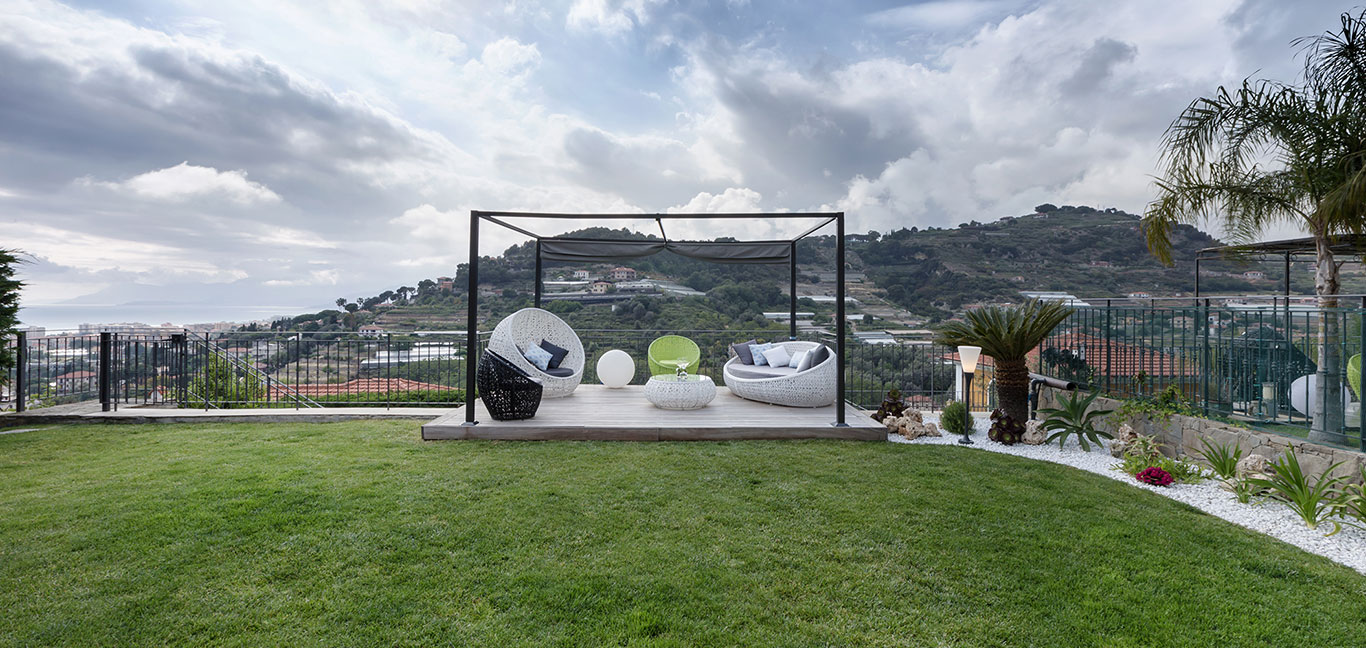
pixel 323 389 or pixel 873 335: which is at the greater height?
pixel 873 335

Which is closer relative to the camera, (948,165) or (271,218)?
(271,218)

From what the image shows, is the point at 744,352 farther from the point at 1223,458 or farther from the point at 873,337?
the point at 1223,458

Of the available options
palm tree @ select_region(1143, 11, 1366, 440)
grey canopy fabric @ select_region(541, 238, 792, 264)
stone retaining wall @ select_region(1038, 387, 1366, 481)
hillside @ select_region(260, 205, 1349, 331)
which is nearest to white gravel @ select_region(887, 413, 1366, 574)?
stone retaining wall @ select_region(1038, 387, 1366, 481)

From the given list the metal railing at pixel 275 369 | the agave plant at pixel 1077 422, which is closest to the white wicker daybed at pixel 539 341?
the metal railing at pixel 275 369

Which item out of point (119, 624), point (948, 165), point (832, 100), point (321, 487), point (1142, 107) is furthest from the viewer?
point (948, 165)

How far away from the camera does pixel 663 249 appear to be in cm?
784

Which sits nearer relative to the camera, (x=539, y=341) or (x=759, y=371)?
(x=759, y=371)

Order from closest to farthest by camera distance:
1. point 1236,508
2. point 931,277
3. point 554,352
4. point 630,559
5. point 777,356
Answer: point 630,559
point 1236,508
point 554,352
point 777,356
point 931,277

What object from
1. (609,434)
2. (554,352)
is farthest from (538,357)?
(609,434)

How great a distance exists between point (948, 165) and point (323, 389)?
15.6m

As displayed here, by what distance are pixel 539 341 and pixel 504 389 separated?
7.62 ft

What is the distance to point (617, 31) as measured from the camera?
10.0 meters

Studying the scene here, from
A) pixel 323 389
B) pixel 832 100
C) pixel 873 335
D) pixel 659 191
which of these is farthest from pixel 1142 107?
pixel 323 389

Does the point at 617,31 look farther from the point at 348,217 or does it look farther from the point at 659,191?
the point at 348,217
